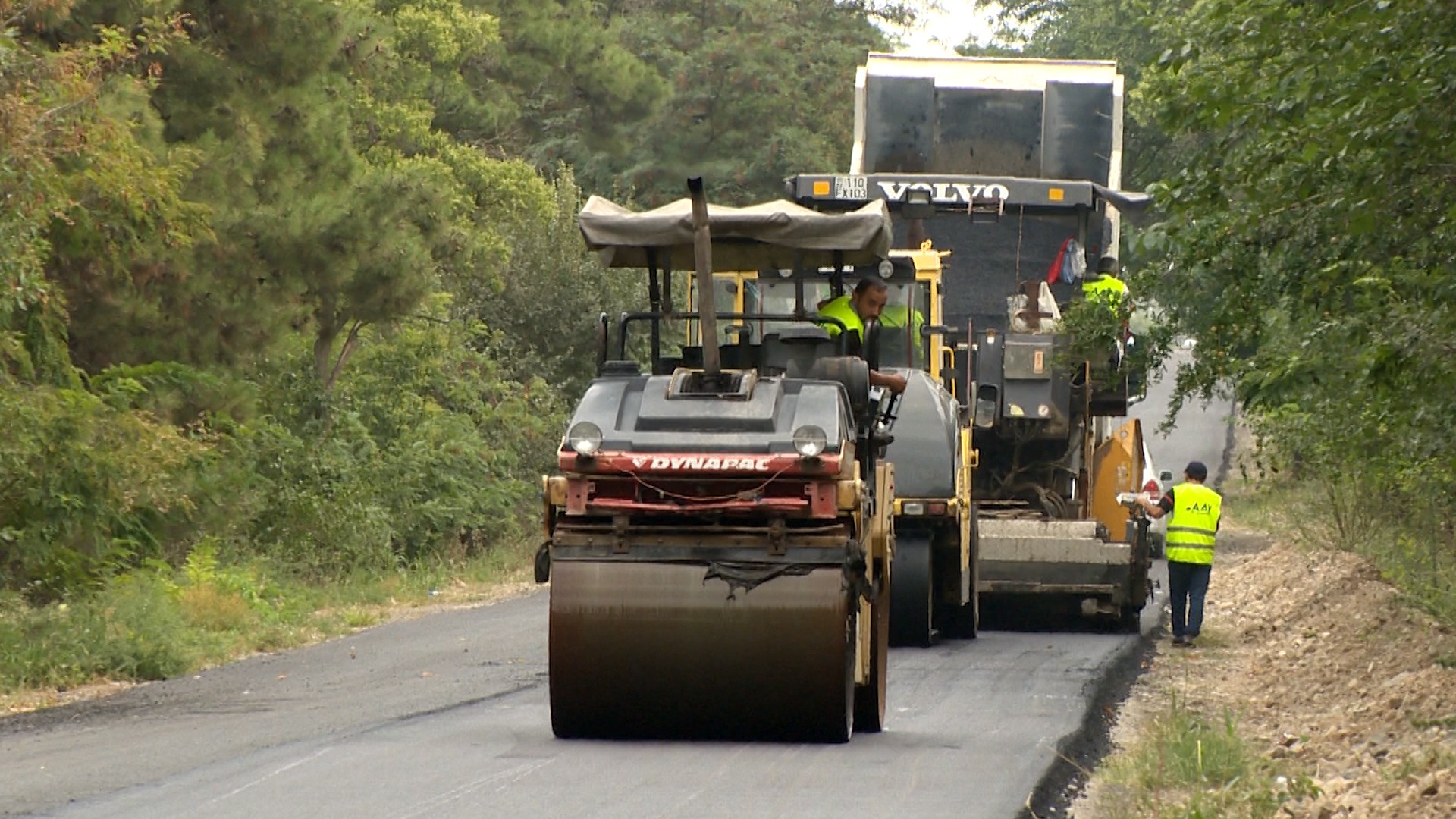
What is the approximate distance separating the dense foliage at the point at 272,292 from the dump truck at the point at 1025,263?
16.1ft

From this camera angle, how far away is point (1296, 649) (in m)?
15.6

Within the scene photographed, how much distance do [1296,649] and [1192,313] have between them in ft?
8.86

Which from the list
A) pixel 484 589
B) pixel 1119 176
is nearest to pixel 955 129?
pixel 1119 176

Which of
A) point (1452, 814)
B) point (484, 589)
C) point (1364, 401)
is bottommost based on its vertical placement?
point (484, 589)

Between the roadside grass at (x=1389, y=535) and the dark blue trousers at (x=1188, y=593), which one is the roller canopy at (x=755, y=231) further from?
the dark blue trousers at (x=1188, y=593)

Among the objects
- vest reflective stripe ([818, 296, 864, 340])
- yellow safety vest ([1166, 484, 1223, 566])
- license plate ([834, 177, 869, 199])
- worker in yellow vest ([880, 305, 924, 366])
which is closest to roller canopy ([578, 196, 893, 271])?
vest reflective stripe ([818, 296, 864, 340])

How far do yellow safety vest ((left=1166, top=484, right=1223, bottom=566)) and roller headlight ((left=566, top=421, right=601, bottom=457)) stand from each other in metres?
8.18

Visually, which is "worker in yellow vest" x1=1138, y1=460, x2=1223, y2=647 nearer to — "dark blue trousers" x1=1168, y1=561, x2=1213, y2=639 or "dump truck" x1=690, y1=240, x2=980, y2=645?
"dark blue trousers" x1=1168, y1=561, x2=1213, y2=639

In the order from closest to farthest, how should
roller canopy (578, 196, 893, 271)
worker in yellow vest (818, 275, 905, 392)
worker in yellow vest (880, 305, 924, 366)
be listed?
roller canopy (578, 196, 893, 271) → worker in yellow vest (818, 275, 905, 392) → worker in yellow vest (880, 305, 924, 366)

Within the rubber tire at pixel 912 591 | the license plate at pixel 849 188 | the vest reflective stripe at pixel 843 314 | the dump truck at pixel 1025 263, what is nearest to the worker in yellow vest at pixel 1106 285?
the dump truck at pixel 1025 263

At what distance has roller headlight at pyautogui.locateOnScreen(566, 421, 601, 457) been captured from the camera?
9484 millimetres

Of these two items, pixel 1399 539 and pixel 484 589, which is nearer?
pixel 1399 539

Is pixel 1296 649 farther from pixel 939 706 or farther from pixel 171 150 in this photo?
pixel 171 150

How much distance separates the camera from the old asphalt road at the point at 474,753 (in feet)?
26.2
